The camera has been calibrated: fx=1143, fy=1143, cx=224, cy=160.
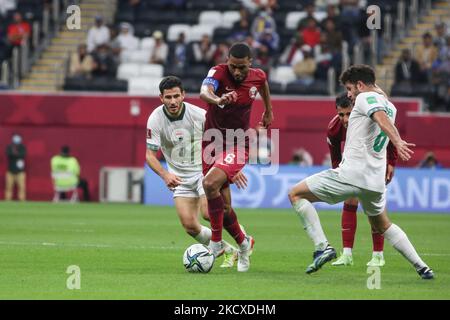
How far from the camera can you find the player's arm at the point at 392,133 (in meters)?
11.2

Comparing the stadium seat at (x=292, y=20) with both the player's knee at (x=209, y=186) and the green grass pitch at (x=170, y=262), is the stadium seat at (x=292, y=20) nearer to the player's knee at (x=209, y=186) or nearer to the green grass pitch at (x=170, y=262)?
the green grass pitch at (x=170, y=262)

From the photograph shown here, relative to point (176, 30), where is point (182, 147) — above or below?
below

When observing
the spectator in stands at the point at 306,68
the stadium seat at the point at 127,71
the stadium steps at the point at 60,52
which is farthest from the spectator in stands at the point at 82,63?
the spectator in stands at the point at 306,68

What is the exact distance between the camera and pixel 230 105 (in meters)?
13.4

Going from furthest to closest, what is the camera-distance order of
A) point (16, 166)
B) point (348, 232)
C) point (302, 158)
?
1. point (16, 166)
2. point (302, 158)
3. point (348, 232)

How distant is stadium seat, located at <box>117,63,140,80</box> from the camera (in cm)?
3406

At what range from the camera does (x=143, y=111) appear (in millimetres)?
33031

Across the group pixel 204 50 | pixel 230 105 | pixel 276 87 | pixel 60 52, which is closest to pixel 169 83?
pixel 230 105

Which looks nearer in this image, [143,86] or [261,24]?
[261,24]

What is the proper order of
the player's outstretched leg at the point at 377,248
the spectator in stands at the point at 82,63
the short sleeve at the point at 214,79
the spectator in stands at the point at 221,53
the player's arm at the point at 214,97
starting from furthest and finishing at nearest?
the spectator in stands at the point at 82,63, the spectator in stands at the point at 221,53, the player's outstretched leg at the point at 377,248, the short sleeve at the point at 214,79, the player's arm at the point at 214,97

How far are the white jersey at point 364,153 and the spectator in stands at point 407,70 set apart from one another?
19.6 m

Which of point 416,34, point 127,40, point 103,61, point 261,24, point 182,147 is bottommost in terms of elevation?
point 182,147

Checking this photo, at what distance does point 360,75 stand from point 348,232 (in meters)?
2.89

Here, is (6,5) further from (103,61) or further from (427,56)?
(427,56)
